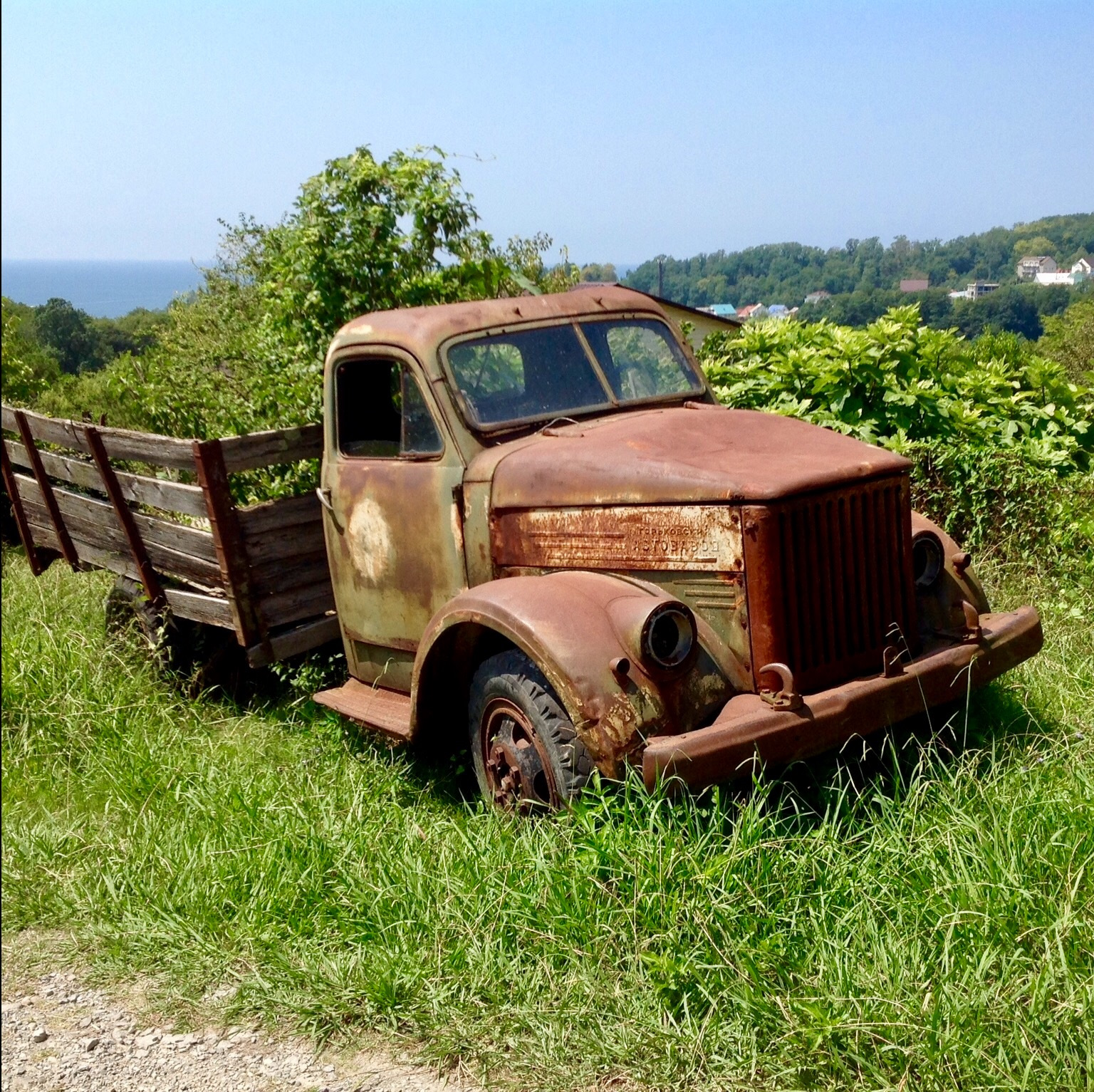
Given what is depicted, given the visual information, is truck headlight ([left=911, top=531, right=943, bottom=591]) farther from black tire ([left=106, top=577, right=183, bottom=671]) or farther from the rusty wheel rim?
black tire ([left=106, top=577, right=183, bottom=671])

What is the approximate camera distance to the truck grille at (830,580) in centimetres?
397

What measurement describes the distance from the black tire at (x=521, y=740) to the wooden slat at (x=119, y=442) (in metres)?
1.95

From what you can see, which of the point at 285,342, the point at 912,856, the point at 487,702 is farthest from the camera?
the point at 285,342

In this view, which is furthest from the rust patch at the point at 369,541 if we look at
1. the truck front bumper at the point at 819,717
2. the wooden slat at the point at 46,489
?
the wooden slat at the point at 46,489

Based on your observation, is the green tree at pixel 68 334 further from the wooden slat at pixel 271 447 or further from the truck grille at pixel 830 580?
the truck grille at pixel 830 580

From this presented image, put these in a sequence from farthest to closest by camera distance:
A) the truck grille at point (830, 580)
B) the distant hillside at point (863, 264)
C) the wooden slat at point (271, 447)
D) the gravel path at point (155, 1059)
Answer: the distant hillside at point (863, 264), the wooden slat at point (271, 447), the truck grille at point (830, 580), the gravel path at point (155, 1059)

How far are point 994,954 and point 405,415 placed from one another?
3007 mm

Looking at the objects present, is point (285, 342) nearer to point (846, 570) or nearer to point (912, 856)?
point (846, 570)

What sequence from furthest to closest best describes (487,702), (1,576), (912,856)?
→ (1,576) < (487,702) < (912,856)

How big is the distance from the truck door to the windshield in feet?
0.74

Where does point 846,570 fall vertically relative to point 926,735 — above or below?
above

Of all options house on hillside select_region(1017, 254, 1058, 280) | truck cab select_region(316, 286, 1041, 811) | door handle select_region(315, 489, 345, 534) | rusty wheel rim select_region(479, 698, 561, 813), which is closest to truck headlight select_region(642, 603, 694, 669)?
truck cab select_region(316, 286, 1041, 811)

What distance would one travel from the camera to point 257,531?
5.63 m

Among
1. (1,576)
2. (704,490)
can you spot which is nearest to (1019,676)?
(704,490)
